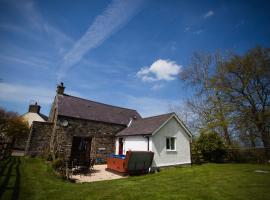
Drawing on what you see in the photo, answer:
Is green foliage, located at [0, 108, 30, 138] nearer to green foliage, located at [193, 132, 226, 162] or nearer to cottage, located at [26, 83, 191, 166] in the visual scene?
cottage, located at [26, 83, 191, 166]

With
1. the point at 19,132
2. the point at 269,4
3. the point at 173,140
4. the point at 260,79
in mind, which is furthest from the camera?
the point at 19,132

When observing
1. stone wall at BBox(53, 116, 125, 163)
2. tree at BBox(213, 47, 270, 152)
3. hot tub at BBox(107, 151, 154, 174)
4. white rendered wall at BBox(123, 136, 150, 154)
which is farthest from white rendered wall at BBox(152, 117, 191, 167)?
tree at BBox(213, 47, 270, 152)

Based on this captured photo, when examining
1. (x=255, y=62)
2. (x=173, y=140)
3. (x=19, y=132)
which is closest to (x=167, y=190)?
(x=173, y=140)

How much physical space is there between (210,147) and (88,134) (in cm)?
1356

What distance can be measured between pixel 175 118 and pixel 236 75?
32.8 feet

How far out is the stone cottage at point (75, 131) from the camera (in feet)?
48.9

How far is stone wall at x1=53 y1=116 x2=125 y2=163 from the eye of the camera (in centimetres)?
Result: 1477

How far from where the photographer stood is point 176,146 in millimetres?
15422

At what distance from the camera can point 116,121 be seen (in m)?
19.6

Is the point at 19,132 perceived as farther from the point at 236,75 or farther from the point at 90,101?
the point at 236,75

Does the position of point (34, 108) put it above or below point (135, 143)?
above

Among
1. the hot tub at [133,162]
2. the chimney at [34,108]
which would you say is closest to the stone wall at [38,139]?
the hot tub at [133,162]

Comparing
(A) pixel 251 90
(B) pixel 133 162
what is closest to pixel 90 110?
(B) pixel 133 162

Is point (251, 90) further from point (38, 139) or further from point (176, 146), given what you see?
point (38, 139)
